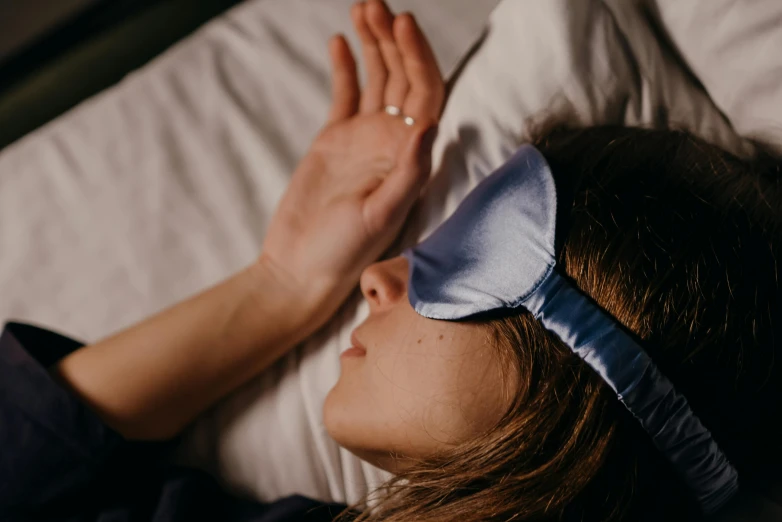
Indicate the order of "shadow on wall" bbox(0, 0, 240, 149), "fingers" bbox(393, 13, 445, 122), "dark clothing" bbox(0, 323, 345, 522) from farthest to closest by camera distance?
"shadow on wall" bbox(0, 0, 240, 149) → "fingers" bbox(393, 13, 445, 122) → "dark clothing" bbox(0, 323, 345, 522)

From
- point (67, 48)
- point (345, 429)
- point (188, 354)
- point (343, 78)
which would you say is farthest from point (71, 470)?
point (67, 48)

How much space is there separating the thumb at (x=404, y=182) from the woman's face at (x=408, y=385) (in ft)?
0.30

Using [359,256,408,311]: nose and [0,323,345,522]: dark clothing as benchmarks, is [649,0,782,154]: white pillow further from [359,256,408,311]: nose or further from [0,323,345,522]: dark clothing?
[0,323,345,522]: dark clothing

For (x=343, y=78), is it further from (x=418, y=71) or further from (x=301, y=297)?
(x=301, y=297)

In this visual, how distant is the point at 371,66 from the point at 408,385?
40cm

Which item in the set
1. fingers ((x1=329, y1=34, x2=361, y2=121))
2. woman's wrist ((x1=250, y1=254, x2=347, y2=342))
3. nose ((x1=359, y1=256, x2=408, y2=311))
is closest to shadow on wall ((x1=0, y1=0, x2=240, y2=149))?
fingers ((x1=329, y1=34, x2=361, y2=121))

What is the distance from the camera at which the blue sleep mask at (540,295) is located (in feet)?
1.50

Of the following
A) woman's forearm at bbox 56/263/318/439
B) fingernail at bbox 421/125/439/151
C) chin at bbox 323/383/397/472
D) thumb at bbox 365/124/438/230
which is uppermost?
fingernail at bbox 421/125/439/151

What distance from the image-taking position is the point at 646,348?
47 cm

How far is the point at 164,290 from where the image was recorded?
737 mm

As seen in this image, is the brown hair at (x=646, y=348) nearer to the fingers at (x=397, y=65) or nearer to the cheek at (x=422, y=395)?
the cheek at (x=422, y=395)

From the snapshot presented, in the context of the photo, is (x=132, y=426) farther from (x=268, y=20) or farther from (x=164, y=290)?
(x=268, y=20)

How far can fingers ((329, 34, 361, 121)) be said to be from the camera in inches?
28.4

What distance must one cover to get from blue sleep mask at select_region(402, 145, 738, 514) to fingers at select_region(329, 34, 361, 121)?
0.26 m
